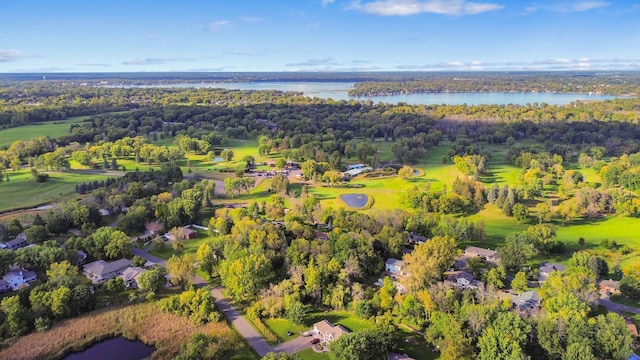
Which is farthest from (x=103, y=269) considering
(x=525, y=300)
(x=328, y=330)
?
(x=525, y=300)

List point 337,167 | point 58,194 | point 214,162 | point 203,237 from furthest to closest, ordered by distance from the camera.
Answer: point 214,162, point 337,167, point 58,194, point 203,237

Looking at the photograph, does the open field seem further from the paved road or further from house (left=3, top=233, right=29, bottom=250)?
the paved road

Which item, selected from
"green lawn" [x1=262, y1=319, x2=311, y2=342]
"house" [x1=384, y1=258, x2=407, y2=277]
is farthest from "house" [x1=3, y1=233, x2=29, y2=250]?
"house" [x1=384, y1=258, x2=407, y2=277]

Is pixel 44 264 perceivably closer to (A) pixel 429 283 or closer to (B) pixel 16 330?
(B) pixel 16 330

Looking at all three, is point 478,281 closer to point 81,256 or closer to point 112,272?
point 112,272

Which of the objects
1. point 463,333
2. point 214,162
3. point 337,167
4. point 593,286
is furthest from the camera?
point 214,162

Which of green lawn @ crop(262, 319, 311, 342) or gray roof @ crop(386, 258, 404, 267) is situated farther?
gray roof @ crop(386, 258, 404, 267)

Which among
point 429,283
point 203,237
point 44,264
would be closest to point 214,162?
point 203,237
